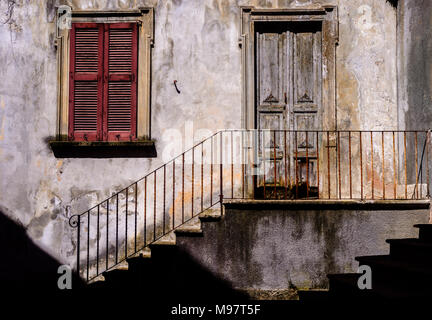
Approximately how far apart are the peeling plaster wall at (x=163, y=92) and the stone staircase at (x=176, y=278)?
1710 millimetres

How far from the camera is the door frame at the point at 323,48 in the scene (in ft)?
24.6

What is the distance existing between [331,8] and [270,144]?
227cm

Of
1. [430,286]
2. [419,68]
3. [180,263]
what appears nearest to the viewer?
[430,286]

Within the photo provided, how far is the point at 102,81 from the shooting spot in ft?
25.6

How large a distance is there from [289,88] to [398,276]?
12.5 ft

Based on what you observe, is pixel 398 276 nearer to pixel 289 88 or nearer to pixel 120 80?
pixel 289 88

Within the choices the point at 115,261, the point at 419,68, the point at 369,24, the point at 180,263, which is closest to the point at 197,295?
the point at 180,263

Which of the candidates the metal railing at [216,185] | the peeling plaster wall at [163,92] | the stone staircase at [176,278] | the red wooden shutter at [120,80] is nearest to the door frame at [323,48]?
the peeling plaster wall at [163,92]

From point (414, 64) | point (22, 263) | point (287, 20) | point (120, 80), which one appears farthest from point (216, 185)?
point (414, 64)

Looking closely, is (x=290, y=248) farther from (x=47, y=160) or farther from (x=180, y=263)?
(x=47, y=160)

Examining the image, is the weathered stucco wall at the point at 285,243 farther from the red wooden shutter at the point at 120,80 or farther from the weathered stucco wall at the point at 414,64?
the red wooden shutter at the point at 120,80
